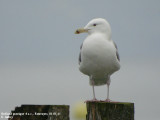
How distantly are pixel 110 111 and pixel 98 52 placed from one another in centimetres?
262

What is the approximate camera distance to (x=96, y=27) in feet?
33.2

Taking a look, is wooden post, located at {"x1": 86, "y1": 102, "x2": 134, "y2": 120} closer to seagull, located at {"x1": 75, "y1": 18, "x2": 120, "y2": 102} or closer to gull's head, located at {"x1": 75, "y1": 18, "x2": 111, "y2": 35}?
seagull, located at {"x1": 75, "y1": 18, "x2": 120, "y2": 102}

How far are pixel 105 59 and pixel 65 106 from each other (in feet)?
10.4

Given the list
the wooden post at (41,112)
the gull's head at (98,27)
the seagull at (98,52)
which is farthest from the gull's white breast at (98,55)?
the wooden post at (41,112)

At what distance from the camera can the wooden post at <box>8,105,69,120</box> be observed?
6.65 m

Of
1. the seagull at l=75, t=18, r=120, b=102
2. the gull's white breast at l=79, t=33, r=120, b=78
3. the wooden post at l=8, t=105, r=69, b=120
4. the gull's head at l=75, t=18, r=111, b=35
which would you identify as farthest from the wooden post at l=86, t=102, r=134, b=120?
the gull's head at l=75, t=18, r=111, b=35

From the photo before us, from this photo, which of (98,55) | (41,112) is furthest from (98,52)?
(41,112)

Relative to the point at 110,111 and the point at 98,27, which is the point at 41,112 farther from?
the point at 98,27

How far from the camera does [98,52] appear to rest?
958 centimetres

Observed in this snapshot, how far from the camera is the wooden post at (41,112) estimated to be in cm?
665

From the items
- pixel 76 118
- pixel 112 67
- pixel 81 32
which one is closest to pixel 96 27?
pixel 81 32

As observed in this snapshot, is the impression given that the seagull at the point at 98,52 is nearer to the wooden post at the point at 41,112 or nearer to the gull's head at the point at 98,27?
the gull's head at the point at 98,27

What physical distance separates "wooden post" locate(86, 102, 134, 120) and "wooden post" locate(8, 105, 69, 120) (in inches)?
28.7

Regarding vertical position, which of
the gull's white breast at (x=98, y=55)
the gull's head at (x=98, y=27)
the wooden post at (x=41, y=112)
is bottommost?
the wooden post at (x=41, y=112)
